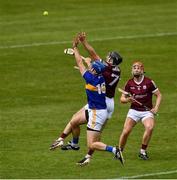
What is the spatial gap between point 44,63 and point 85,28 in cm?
571

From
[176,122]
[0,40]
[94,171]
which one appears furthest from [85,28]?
[94,171]

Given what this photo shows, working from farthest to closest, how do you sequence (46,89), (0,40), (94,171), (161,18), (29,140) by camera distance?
Result: (161,18) < (0,40) < (46,89) < (29,140) < (94,171)

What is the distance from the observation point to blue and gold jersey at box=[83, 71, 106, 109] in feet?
67.9

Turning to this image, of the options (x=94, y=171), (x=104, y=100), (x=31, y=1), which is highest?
(x=31, y=1)

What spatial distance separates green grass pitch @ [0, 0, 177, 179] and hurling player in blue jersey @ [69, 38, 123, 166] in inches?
21.9

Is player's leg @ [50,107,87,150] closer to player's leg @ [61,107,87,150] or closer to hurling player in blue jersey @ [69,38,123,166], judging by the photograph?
player's leg @ [61,107,87,150]

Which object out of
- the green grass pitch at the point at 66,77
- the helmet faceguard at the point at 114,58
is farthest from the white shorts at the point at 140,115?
the helmet faceguard at the point at 114,58

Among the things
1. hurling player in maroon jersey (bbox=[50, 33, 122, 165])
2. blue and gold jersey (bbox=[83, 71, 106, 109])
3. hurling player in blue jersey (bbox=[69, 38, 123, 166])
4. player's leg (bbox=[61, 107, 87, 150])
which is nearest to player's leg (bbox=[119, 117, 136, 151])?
hurling player in maroon jersey (bbox=[50, 33, 122, 165])

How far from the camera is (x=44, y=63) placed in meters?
34.6

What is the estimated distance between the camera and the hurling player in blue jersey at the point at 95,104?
20.7 metres

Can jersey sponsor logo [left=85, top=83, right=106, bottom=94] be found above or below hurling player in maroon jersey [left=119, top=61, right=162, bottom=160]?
above

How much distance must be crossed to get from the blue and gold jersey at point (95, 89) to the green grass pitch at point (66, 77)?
156 cm

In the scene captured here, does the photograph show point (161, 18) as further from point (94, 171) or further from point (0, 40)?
point (94, 171)

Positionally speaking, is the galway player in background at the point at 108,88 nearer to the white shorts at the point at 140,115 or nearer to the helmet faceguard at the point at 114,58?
the helmet faceguard at the point at 114,58
